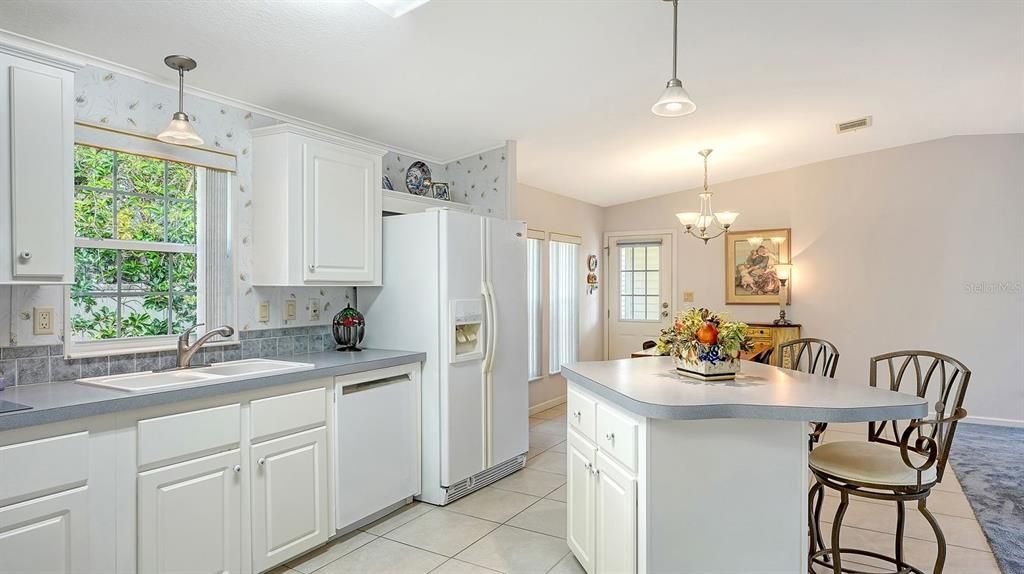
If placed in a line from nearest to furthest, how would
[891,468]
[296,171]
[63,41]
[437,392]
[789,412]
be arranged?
[789,412]
[891,468]
[63,41]
[296,171]
[437,392]

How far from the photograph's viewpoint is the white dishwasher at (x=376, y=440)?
2.95 m

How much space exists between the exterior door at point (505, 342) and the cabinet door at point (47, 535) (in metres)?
2.21

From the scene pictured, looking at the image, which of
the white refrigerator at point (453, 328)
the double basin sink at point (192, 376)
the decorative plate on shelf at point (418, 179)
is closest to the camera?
the double basin sink at point (192, 376)

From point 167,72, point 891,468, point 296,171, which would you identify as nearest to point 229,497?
point 296,171

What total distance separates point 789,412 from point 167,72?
294cm

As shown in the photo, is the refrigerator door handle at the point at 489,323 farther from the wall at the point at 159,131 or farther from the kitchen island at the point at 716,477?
the kitchen island at the point at 716,477

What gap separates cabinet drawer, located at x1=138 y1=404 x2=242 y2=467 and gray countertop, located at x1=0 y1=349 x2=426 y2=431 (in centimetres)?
8

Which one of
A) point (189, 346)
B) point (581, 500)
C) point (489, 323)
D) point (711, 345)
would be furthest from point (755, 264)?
point (189, 346)

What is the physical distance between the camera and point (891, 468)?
2.14m

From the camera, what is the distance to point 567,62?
120 inches

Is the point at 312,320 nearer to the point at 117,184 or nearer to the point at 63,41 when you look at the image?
the point at 117,184

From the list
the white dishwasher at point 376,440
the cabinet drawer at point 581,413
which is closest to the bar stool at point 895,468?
the cabinet drawer at point 581,413

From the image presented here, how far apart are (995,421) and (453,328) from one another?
210 inches

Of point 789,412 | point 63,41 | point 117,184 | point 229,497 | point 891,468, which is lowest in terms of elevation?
point 229,497
